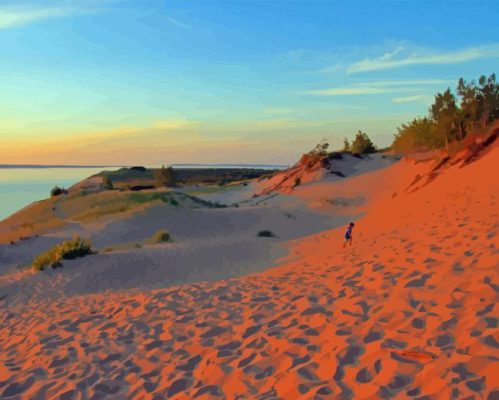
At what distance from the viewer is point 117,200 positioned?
39.2 meters

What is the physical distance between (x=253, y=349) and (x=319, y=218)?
29.5m

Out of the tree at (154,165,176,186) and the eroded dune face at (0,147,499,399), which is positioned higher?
the tree at (154,165,176,186)

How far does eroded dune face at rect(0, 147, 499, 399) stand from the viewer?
5.37m

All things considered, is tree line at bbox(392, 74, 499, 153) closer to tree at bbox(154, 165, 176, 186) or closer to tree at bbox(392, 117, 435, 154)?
tree at bbox(392, 117, 435, 154)

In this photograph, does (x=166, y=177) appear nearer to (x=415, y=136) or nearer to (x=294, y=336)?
(x=415, y=136)

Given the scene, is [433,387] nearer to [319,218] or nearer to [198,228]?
[198,228]

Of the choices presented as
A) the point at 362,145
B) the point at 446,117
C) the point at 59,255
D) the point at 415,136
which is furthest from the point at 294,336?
the point at 362,145

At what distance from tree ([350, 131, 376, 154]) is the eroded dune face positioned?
6430 centimetres

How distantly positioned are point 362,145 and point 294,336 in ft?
232

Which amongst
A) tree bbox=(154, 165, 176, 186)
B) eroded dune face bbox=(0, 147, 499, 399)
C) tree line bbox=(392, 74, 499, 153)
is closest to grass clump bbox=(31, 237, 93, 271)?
eroded dune face bbox=(0, 147, 499, 399)

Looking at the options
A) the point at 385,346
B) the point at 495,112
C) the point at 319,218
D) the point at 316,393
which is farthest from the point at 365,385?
the point at 495,112

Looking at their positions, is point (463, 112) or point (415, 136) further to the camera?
point (415, 136)

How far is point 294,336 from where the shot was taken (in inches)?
276

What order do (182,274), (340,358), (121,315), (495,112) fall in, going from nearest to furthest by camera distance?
(340,358) → (121,315) → (182,274) → (495,112)
